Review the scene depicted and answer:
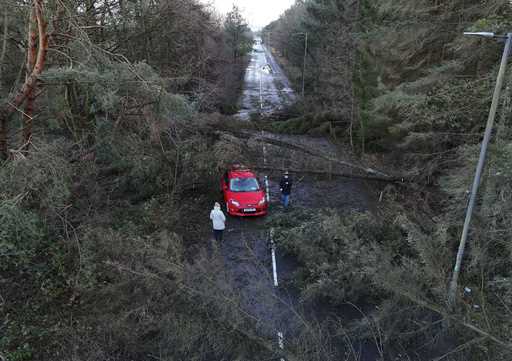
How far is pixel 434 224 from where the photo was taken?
9797 millimetres

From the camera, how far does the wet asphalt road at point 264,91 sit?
32.4 meters

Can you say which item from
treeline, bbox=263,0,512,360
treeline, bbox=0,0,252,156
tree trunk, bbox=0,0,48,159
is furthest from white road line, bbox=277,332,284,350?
tree trunk, bbox=0,0,48,159

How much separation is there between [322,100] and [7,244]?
2435cm

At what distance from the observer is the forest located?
6801mm

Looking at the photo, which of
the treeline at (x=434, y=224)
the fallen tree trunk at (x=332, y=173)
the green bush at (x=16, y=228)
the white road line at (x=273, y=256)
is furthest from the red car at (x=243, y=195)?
the green bush at (x=16, y=228)

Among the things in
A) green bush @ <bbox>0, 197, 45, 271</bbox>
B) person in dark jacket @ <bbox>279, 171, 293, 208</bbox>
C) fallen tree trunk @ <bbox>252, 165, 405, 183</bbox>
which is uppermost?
green bush @ <bbox>0, 197, 45, 271</bbox>

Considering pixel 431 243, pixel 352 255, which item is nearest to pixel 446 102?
pixel 431 243

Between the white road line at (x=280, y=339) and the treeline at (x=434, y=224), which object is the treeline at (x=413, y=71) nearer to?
the treeline at (x=434, y=224)

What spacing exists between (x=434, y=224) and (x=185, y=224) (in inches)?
325

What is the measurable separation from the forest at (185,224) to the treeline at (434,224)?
0.06m

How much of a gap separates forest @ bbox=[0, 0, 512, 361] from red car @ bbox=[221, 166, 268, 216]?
2.27ft

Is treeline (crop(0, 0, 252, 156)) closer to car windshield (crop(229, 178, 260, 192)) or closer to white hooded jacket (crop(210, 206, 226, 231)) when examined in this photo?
car windshield (crop(229, 178, 260, 192))

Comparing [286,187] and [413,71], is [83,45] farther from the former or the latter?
[413,71]

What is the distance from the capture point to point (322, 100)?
27578 mm
